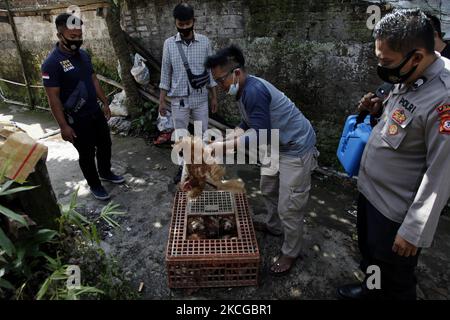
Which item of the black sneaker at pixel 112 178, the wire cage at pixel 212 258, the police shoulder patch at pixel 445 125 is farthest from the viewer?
the black sneaker at pixel 112 178

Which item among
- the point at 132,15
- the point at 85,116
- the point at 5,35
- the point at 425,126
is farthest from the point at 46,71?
the point at 5,35

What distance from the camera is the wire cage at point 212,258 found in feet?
8.97

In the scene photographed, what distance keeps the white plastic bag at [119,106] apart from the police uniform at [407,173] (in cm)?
518

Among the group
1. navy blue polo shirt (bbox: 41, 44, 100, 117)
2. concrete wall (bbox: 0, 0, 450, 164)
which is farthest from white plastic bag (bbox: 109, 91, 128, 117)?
navy blue polo shirt (bbox: 41, 44, 100, 117)

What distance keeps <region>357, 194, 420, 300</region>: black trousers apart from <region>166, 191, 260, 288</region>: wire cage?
93cm

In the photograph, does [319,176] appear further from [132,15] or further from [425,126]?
[132,15]

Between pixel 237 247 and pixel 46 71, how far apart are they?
2.76m

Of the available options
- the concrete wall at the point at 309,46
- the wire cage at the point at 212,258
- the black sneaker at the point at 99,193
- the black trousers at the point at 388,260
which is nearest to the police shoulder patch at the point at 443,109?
the black trousers at the point at 388,260

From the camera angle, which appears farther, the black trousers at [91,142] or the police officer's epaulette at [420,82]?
the black trousers at [91,142]

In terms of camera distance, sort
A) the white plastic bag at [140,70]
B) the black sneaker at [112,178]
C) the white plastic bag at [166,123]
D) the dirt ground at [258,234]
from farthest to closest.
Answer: the white plastic bag at [140,70] → the white plastic bag at [166,123] → the black sneaker at [112,178] → the dirt ground at [258,234]

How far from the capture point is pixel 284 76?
502 cm

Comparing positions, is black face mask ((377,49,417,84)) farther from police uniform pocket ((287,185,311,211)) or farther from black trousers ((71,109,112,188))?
black trousers ((71,109,112,188))

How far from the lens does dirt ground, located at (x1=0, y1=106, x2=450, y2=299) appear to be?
118 inches

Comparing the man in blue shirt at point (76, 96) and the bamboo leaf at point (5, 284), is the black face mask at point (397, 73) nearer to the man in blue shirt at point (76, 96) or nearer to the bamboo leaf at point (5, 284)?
the bamboo leaf at point (5, 284)
